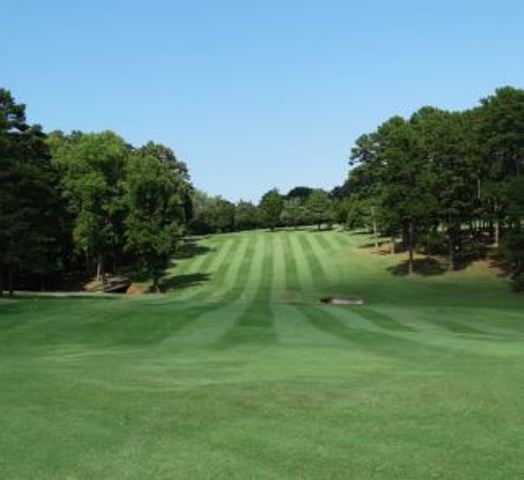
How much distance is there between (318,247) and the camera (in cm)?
10225

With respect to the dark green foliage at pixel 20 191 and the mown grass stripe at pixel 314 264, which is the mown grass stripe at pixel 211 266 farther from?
the dark green foliage at pixel 20 191

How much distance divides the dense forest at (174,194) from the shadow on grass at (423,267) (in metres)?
1.06

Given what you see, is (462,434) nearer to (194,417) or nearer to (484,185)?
(194,417)

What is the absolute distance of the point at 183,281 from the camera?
82.6m

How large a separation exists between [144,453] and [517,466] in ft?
11.2

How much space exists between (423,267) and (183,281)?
2401 centimetres

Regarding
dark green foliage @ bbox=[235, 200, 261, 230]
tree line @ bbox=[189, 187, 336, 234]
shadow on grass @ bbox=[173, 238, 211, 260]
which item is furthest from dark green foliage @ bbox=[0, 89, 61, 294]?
dark green foliage @ bbox=[235, 200, 261, 230]

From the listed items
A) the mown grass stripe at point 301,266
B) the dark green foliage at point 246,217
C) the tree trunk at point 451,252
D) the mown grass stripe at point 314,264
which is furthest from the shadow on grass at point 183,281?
the dark green foliage at point 246,217

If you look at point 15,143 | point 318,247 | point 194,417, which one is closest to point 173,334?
point 194,417

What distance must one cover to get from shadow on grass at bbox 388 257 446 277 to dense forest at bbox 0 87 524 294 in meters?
1.06

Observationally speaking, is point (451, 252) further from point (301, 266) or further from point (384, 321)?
point (384, 321)

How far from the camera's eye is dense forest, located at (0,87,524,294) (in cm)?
5866

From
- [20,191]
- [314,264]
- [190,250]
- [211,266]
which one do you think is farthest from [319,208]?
[20,191]

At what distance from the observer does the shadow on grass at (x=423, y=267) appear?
75.9 meters
